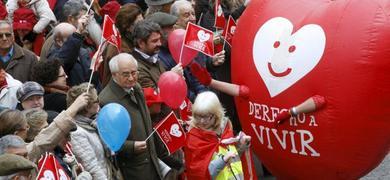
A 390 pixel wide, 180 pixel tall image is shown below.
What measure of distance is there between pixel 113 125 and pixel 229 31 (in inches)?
129

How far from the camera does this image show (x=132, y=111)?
279 inches

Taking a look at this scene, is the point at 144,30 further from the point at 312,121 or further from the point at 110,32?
the point at 312,121

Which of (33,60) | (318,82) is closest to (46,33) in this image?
(33,60)

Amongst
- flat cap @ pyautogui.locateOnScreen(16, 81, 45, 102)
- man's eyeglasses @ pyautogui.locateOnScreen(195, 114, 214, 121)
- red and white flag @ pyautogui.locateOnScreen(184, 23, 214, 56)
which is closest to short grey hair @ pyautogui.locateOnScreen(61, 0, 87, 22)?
red and white flag @ pyautogui.locateOnScreen(184, 23, 214, 56)

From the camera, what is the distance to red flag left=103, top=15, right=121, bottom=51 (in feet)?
24.0

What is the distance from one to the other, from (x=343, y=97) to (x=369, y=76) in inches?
11.2

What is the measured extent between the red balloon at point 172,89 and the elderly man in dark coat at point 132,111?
190mm

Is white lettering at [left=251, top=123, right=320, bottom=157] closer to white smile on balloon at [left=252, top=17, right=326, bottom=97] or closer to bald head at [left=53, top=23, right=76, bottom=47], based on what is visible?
white smile on balloon at [left=252, top=17, right=326, bottom=97]

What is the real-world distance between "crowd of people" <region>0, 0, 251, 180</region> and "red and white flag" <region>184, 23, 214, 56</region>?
0.23 m

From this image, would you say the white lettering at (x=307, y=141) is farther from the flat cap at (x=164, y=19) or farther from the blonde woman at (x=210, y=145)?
the flat cap at (x=164, y=19)

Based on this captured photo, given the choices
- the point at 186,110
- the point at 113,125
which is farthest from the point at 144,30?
the point at 113,125

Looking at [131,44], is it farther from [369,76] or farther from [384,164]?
[384,164]

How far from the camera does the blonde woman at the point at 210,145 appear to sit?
720 centimetres

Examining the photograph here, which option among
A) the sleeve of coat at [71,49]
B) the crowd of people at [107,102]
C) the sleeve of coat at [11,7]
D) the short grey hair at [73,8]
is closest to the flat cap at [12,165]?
the crowd of people at [107,102]
